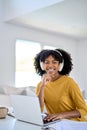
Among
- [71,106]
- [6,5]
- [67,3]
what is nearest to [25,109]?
[71,106]

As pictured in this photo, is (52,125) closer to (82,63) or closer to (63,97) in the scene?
(63,97)

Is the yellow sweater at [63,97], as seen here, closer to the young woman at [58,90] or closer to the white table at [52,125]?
the young woman at [58,90]

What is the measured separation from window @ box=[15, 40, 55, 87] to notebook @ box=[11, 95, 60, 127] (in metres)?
3.82

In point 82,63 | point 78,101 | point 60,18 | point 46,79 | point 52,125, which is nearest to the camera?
point 52,125

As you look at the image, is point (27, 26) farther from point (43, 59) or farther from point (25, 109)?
point (25, 109)

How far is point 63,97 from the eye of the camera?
1428 millimetres

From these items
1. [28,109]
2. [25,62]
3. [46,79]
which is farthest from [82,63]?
[28,109]

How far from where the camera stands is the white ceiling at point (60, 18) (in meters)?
3.83

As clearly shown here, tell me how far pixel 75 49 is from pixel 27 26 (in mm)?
2308

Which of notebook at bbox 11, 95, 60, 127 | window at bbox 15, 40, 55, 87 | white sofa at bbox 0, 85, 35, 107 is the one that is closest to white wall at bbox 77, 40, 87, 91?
window at bbox 15, 40, 55, 87

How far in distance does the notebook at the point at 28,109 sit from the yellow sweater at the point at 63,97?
0.24 meters

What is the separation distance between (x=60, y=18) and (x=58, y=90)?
3267mm

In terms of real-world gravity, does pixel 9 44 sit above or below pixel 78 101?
above

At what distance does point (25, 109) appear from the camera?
4.06 ft
